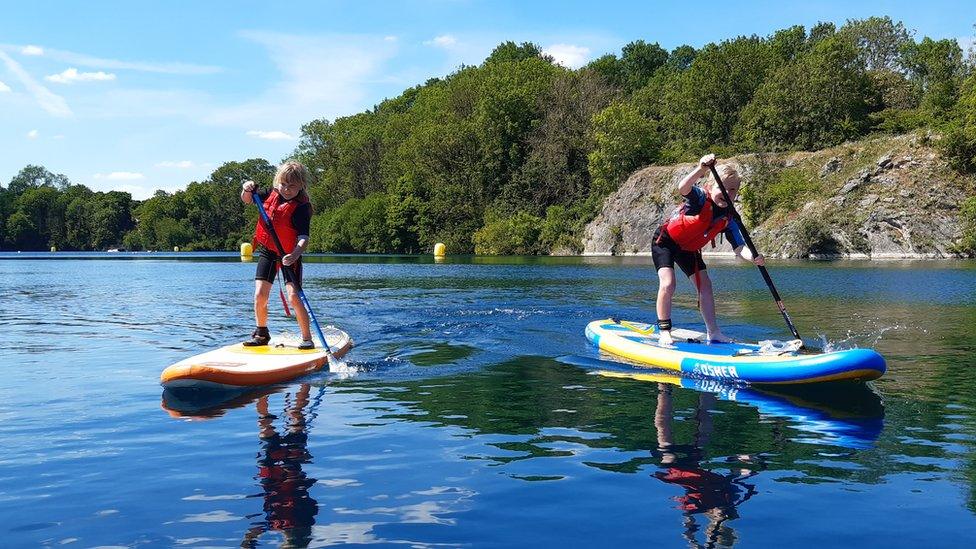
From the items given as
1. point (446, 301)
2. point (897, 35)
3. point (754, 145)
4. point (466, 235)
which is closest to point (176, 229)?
point (466, 235)

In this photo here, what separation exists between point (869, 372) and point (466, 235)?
85110 millimetres

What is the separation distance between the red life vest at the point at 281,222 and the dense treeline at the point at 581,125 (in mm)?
54966

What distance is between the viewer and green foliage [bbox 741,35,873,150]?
6694cm

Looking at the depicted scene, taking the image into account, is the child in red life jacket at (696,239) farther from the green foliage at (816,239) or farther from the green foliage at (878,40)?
the green foliage at (878,40)

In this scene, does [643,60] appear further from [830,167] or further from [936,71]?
[830,167]

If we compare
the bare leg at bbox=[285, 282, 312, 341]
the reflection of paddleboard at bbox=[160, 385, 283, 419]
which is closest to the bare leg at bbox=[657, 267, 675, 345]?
the bare leg at bbox=[285, 282, 312, 341]

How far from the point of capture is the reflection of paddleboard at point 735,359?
8859 mm

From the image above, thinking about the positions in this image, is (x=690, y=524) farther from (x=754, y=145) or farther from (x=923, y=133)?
(x=754, y=145)

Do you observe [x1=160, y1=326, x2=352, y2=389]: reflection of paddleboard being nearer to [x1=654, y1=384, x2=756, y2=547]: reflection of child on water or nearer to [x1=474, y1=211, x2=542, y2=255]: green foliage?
[x1=654, y1=384, x2=756, y2=547]: reflection of child on water

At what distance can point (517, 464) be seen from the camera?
6289 millimetres

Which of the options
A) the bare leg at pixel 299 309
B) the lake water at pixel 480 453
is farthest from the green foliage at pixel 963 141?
the bare leg at pixel 299 309

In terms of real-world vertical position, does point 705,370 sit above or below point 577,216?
below

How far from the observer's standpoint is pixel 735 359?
10.0m

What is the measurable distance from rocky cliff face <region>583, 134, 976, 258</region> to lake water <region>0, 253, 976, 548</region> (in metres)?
43.6
